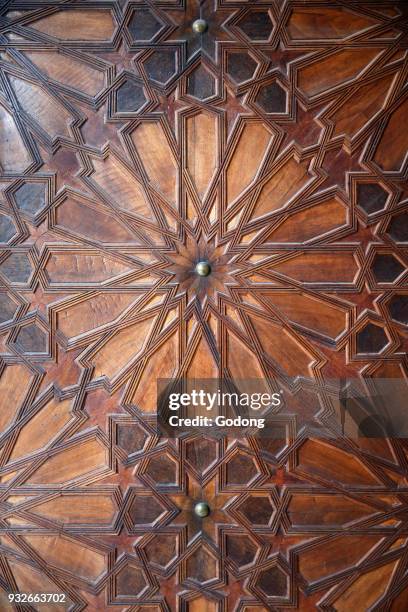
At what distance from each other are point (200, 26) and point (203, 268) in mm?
893

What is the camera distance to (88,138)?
1.96 metres

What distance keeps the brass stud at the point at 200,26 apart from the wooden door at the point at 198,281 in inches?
0.5

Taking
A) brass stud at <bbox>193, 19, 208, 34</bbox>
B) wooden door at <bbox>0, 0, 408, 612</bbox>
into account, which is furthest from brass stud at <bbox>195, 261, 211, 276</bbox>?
brass stud at <bbox>193, 19, 208, 34</bbox>

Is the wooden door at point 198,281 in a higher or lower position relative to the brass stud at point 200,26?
lower

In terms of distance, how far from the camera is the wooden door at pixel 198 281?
1.94 m

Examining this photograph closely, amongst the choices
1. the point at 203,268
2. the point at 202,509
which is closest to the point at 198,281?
the point at 203,268

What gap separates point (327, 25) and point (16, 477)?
2.06 metres

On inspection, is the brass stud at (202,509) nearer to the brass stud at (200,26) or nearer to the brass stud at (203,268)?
the brass stud at (203,268)

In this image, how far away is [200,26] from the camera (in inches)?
75.8

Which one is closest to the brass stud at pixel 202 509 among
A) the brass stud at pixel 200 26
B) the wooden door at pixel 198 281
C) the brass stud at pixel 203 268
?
the wooden door at pixel 198 281

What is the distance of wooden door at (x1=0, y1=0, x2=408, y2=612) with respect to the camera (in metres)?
1.94

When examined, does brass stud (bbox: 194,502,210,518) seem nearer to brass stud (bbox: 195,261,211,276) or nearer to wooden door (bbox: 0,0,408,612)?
wooden door (bbox: 0,0,408,612)

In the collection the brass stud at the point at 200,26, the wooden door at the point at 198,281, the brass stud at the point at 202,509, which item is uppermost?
the brass stud at the point at 200,26

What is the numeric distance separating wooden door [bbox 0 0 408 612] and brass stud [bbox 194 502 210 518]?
0.12 ft
